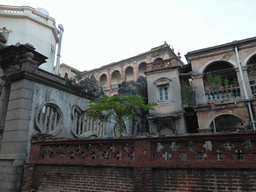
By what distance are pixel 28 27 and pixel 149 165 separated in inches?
746

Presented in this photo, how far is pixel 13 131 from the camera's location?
689 centimetres

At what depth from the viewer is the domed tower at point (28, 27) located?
712 inches

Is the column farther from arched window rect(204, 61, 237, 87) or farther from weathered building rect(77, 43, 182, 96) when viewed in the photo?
weathered building rect(77, 43, 182, 96)

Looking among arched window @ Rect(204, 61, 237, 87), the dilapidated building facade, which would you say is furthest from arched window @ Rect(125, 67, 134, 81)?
the dilapidated building facade

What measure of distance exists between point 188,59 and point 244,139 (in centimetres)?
1358

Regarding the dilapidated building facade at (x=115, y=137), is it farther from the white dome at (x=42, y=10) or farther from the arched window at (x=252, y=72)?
the white dome at (x=42, y=10)

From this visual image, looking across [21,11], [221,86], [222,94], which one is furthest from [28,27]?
[222,94]

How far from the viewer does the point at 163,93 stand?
17109mm

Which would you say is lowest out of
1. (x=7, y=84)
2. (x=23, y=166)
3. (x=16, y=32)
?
(x=23, y=166)

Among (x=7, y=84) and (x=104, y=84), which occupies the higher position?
(x=104, y=84)

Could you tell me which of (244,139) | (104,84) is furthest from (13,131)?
(104,84)

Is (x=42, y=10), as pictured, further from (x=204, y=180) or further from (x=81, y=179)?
(x=204, y=180)

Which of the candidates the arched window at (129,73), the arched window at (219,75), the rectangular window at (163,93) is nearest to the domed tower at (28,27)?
the rectangular window at (163,93)

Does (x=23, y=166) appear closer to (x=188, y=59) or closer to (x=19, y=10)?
(x=188, y=59)
